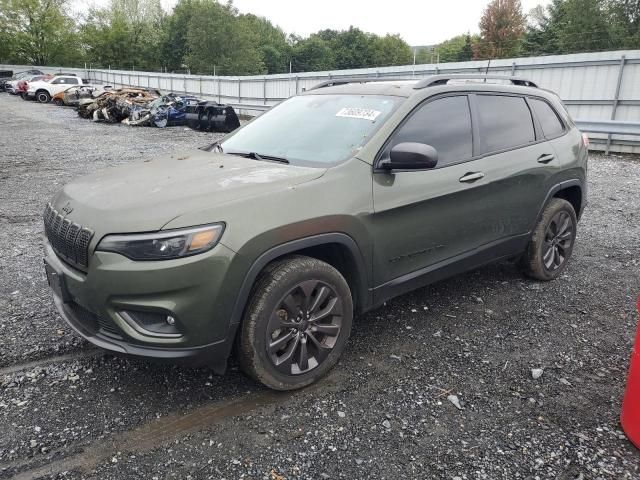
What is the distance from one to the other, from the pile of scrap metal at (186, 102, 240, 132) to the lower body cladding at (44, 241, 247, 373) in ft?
51.8

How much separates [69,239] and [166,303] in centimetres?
73

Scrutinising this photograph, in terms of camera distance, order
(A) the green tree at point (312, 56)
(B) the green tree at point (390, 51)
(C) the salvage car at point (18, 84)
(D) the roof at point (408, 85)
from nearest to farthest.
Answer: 1. (D) the roof at point (408, 85)
2. (C) the salvage car at point (18, 84)
3. (A) the green tree at point (312, 56)
4. (B) the green tree at point (390, 51)

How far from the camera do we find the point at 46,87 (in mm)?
32250

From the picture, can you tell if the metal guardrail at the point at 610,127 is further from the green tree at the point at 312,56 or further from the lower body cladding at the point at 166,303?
the green tree at the point at 312,56

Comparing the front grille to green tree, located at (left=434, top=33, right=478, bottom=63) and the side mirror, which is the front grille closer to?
the side mirror

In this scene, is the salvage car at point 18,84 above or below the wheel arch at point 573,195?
above

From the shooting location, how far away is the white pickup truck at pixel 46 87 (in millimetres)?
32156

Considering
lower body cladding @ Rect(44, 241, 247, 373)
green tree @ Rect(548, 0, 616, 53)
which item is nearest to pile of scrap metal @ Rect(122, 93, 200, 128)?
lower body cladding @ Rect(44, 241, 247, 373)

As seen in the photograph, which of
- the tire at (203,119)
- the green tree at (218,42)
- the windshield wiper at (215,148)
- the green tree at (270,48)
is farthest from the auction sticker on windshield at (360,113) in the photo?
the green tree at (270,48)

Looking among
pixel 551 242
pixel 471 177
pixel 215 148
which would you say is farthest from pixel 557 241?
pixel 215 148

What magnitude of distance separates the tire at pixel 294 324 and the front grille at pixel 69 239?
2.92 feet

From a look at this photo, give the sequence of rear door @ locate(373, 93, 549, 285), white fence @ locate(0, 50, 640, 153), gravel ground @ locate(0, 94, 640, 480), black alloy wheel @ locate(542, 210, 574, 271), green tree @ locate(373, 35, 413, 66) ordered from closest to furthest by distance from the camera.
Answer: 1. gravel ground @ locate(0, 94, 640, 480)
2. rear door @ locate(373, 93, 549, 285)
3. black alloy wheel @ locate(542, 210, 574, 271)
4. white fence @ locate(0, 50, 640, 153)
5. green tree @ locate(373, 35, 413, 66)

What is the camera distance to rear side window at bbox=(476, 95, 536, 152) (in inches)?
154

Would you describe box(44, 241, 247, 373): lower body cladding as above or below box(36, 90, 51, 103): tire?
below
